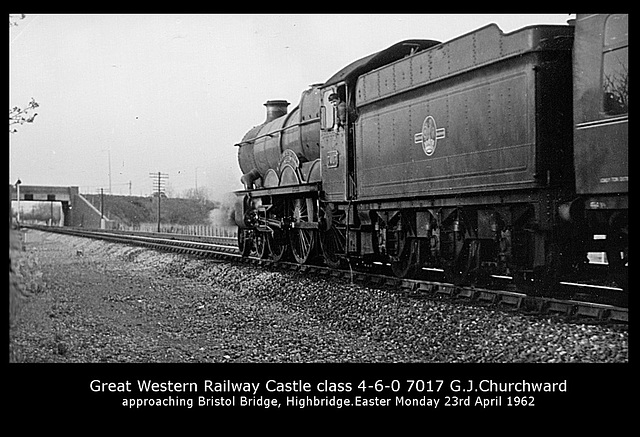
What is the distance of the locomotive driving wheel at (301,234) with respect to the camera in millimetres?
13760

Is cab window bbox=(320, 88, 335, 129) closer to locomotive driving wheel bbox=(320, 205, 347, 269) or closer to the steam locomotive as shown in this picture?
the steam locomotive

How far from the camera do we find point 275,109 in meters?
17.7

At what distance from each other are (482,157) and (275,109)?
32.6 feet

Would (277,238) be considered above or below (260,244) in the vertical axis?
above

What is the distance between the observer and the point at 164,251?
1867 cm

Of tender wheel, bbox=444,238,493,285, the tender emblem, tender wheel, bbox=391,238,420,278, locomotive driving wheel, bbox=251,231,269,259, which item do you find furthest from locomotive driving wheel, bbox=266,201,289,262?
the tender emblem

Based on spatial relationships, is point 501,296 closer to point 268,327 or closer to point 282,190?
point 268,327

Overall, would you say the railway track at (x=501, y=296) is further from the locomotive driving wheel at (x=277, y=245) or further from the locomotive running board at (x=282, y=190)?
the locomotive running board at (x=282, y=190)

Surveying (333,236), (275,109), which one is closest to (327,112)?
(333,236)

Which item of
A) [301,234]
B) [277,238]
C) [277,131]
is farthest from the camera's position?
[277,131]
